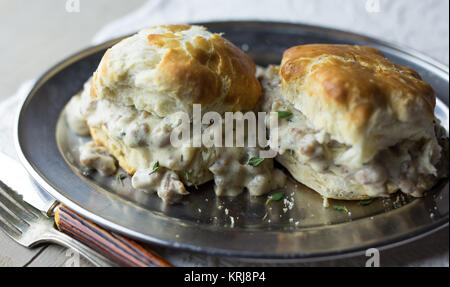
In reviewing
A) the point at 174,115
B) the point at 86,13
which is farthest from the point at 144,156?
the point at 86,13

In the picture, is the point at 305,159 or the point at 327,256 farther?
the point at 305,159

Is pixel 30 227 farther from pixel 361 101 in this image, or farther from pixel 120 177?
pixel 361 101

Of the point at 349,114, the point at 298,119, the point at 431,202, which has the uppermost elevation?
the point at 349,114

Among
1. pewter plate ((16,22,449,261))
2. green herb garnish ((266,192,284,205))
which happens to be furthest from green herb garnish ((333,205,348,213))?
green herb garnish ((266,192,284,205))

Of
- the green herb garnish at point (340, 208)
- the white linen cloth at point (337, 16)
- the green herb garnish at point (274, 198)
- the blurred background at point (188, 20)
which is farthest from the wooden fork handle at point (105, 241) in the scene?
the blurred background at point (188, 20)

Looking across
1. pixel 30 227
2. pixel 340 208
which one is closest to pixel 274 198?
pixel 340 208

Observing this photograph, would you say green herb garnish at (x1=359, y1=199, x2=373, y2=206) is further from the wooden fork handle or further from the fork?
the fork

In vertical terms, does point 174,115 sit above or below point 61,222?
above
